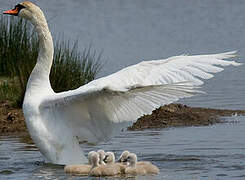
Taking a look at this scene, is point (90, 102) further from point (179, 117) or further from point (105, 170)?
point (179, 117)

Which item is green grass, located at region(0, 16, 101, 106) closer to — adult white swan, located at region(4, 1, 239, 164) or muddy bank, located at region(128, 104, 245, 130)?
muddy bank, located at region(128, 104, 245, 130)

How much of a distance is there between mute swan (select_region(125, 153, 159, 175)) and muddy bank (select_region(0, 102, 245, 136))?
378 centimetres

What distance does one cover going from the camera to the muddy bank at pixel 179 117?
14617mm

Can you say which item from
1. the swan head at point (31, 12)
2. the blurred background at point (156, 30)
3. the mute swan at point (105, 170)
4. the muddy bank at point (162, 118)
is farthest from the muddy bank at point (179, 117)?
the mute swan at point (105, 170)

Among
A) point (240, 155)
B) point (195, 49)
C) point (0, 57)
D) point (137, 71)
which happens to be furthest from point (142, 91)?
point (195, 49)

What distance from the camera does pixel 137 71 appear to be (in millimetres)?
10914

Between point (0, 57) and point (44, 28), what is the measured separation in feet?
20.2

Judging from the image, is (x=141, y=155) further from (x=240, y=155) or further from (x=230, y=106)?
(x=230, y=106)

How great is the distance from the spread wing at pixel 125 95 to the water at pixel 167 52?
0.68m

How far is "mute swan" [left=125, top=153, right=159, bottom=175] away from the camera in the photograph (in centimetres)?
1027

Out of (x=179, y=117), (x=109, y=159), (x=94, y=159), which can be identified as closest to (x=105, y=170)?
(x=94, y=159)

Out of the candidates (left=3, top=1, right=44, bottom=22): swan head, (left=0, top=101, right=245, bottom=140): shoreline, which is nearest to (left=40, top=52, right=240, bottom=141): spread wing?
(left=3, top=1, right=44, bottom=22): swan head

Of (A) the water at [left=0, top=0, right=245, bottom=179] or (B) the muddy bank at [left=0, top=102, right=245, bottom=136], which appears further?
(B) the muddy bank at [left=0, top=102, right=245, bottom=136]

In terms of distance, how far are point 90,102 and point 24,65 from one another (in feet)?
18.2
